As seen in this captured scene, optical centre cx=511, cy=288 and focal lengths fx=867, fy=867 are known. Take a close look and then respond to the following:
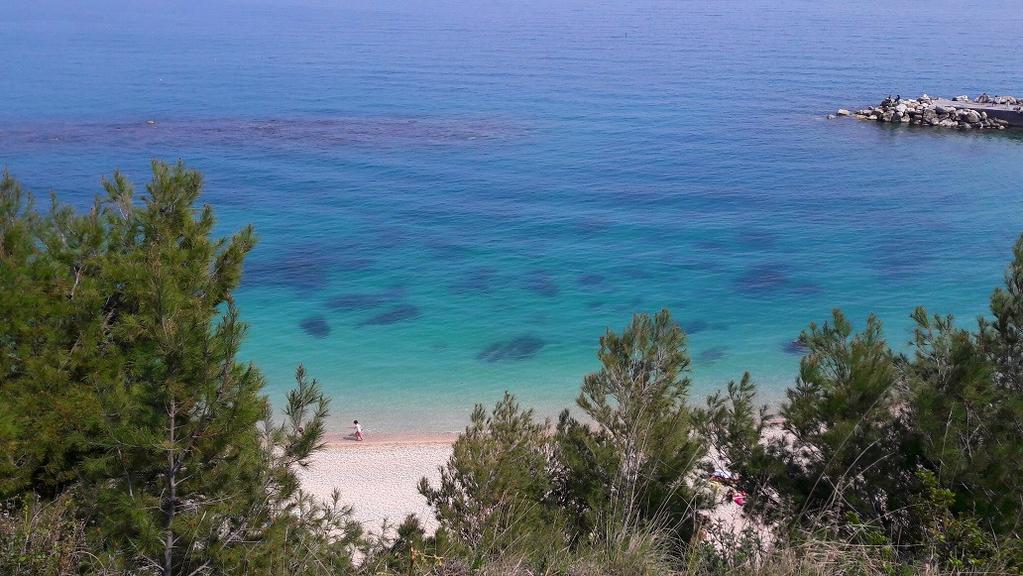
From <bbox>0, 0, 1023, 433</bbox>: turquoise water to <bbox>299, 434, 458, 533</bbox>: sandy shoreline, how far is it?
1640mm

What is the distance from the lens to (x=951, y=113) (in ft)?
210

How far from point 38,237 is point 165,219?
6.69 feet

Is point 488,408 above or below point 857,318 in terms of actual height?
below

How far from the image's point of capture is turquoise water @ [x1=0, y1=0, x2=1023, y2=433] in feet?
103

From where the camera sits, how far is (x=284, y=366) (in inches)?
1153

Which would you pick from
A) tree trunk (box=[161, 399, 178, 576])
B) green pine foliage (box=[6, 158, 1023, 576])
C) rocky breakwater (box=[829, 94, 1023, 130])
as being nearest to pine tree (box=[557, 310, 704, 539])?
green pine foliage (box=[6, 158, 1023, 576])

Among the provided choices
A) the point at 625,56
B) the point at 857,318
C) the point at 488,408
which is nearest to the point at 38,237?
the point at 488,408

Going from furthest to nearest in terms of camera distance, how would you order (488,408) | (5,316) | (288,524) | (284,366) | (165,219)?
(284,366)
(488,408)
(165,219)
(5,316)
(288,524)

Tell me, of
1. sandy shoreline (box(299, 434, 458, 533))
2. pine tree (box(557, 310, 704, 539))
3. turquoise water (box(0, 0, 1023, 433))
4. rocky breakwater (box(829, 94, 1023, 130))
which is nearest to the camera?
pine tree (box(557, 310, 704, 539))

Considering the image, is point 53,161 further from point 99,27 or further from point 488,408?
point 99,27

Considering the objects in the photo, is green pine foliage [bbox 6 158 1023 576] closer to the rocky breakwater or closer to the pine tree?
the pine tree

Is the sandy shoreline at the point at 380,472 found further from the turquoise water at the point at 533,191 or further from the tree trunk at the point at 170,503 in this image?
the tree trunk at the point at 170,503

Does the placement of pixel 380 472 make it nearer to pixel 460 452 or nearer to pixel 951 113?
pixel 460 452

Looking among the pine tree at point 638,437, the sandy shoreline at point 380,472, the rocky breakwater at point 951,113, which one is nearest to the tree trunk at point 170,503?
the pine tree at point 638,437
